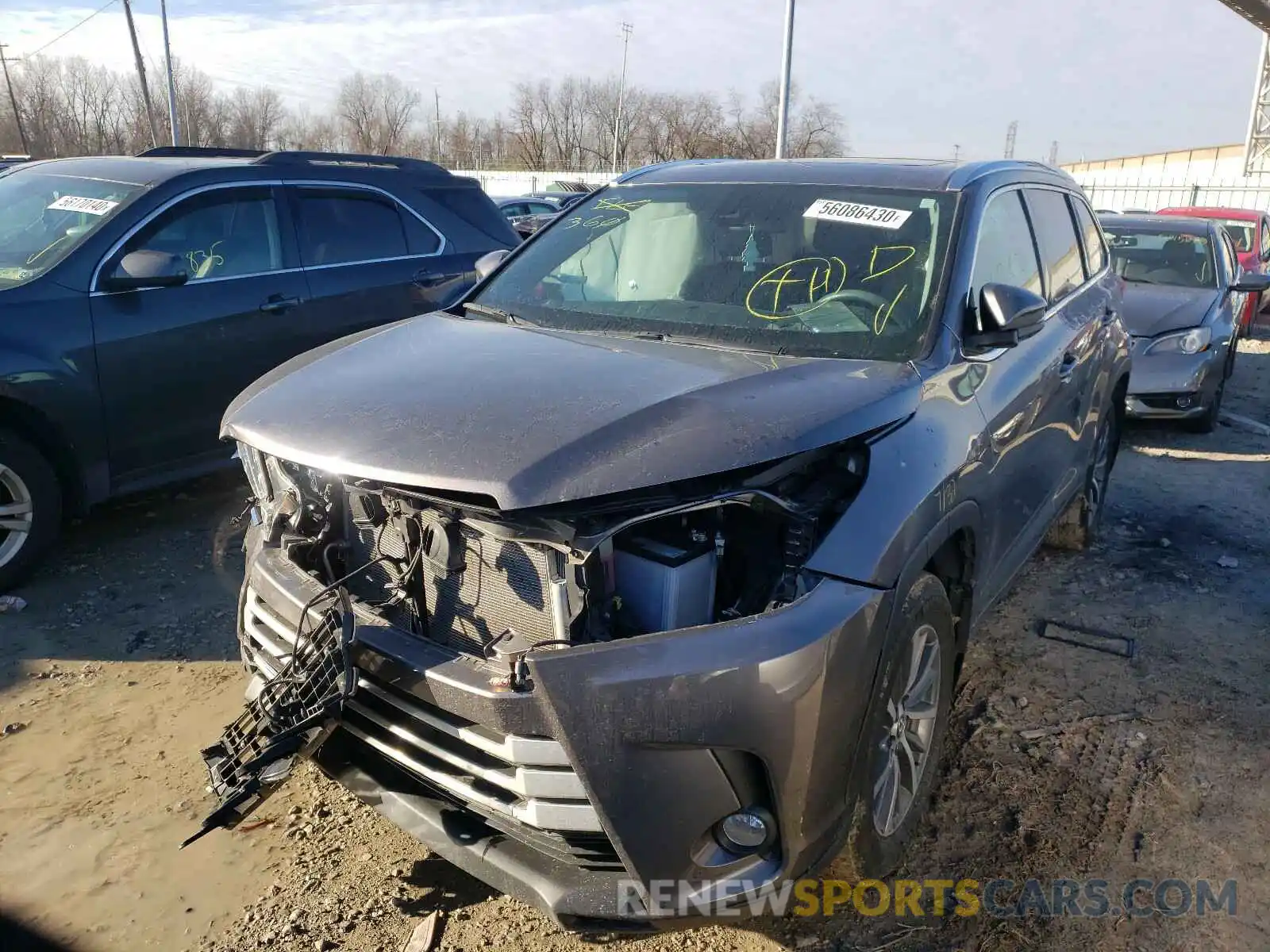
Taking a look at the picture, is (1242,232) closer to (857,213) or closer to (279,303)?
(857,213)

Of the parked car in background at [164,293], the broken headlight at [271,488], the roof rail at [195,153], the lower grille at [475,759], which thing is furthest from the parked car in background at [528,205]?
the lower grille at [475,759]

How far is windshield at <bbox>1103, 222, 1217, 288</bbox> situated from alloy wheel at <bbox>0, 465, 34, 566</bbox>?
339 inches

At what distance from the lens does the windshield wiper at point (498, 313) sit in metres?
3.37

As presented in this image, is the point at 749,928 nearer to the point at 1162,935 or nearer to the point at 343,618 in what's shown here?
the point at 1162,935

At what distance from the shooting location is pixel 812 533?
2186mm

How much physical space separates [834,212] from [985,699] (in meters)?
1.93

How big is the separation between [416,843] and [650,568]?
131cm

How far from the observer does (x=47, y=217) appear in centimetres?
485

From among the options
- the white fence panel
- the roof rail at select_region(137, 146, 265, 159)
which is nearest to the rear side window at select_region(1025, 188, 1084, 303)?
the roof rail at select_region(137, 146, 265, 159)

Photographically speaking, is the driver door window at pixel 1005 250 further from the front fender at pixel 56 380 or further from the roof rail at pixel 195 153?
the roof rail at pixel 195 153

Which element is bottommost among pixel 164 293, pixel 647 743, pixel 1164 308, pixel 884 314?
pixel 647 743

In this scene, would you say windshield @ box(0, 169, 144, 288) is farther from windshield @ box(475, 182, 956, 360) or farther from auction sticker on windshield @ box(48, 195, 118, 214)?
windshield @ box(475, 182, 956, 360)

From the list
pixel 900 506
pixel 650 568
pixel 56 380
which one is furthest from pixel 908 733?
pixel 56 380

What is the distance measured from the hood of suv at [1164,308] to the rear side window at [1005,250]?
4673 millimetres
